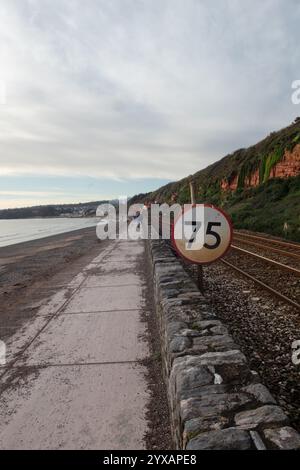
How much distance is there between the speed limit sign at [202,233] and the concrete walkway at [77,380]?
1434mm

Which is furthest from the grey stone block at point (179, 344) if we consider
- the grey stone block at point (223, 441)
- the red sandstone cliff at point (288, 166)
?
the red sandstone cliff at point (288, 166)

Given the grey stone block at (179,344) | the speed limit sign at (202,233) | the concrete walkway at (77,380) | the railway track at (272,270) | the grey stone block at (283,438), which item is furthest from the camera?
the railway track at (272,270)

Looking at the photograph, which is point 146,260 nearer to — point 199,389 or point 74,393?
point 74,393

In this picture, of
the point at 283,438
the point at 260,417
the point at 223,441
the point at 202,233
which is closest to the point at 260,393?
the point at 260,417

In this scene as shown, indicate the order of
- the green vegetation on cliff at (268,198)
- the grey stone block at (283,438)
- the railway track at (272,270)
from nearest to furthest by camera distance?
the grey stone block at (283,438)
the railway track at (272,270)
the green vegetation on cliff at (268,198)

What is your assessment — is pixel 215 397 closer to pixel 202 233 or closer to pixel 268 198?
pixel 202 233

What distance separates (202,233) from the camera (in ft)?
15.3

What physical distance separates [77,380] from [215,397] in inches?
74.3

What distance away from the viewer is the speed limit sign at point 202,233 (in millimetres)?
4621

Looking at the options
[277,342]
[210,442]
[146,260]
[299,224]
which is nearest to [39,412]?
[210,442]

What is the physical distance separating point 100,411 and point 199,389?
1183mm

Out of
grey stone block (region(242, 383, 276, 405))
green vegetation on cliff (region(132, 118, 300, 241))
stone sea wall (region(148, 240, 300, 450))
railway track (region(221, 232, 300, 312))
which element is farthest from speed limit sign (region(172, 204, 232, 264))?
green vegetation on cliff (region(132, 118, 300, 241))

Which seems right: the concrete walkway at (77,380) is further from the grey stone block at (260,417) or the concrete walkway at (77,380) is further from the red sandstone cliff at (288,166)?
the red sandstone cliff at (288,166)
